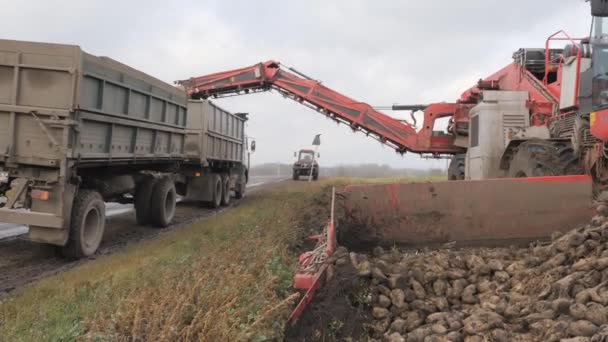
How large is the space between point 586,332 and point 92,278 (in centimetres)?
483

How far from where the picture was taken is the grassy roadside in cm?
336

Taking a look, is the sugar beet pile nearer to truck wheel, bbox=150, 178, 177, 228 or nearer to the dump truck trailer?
the dump truck trailer

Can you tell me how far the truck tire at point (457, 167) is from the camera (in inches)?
462

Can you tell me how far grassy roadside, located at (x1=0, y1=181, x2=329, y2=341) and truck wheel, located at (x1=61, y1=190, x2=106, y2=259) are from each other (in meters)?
0.35

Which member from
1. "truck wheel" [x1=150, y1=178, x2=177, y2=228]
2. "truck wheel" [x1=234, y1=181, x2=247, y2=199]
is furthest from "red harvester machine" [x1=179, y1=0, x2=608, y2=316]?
"truck wheel" [x1=234, y1=181, x2=247, y2=199]

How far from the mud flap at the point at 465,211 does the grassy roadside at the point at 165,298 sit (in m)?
1.07

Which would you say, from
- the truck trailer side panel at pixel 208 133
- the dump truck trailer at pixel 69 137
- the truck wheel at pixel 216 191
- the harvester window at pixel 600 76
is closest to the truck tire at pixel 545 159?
the harvester window at pixel 600 76

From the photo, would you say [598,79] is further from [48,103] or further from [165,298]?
[48,103]

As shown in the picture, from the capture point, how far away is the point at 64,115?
6.21m

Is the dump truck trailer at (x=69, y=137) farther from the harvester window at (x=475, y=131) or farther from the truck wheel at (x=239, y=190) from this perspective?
the truck wheel at (x=239, y=190)

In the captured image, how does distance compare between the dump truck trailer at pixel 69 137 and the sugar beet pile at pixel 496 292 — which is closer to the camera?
the sugar beet pile at pixel 496 292

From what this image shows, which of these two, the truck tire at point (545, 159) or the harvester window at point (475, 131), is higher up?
the harvester window at point (475, 131)

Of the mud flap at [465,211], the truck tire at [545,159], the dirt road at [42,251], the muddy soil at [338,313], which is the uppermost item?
the truck tire at [545,159]

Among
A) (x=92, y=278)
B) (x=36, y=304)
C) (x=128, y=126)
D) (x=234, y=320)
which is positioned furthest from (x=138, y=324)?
(x=128, y=126)
